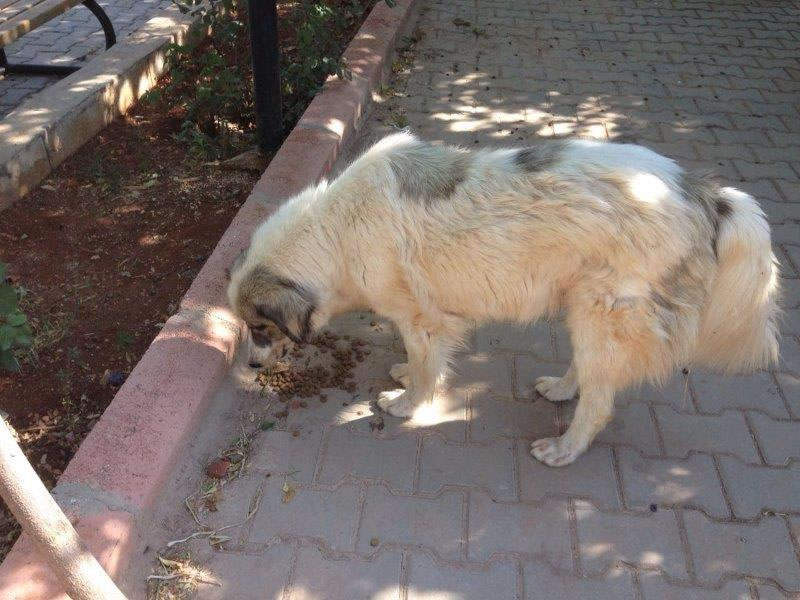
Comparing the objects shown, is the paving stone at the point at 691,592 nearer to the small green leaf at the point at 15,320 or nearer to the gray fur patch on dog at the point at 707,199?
the gray fur patch on dog at the point at 707,199

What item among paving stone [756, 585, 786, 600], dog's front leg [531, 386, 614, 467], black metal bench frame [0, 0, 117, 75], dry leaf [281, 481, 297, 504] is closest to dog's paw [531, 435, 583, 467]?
dog's front leg [531, 386, 614, 467]

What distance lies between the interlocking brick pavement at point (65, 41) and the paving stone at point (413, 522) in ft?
18.1

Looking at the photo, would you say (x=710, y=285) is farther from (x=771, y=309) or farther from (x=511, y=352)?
(x=511, y=352)

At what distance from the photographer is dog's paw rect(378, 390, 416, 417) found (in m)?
3.73

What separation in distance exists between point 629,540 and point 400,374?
1524 mm

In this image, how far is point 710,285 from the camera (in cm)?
294

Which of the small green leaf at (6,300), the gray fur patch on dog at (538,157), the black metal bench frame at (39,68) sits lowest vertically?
Result: the black metal bench frame at (39,68)

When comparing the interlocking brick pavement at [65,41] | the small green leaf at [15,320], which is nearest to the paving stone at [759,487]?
the small green leaf at [15,320]

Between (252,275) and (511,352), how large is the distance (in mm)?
1763

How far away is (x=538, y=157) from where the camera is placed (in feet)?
10.2

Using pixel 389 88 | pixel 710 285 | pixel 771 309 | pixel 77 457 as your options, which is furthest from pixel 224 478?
pixel 389 88

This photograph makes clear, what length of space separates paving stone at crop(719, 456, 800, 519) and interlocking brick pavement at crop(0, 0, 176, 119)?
22.0 ft

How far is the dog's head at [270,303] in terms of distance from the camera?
10.4 feet

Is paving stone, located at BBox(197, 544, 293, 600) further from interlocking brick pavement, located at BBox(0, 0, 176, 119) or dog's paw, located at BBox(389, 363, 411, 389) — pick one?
interlocking brick pavement, located at BBox(0, 0, 176, 119)
